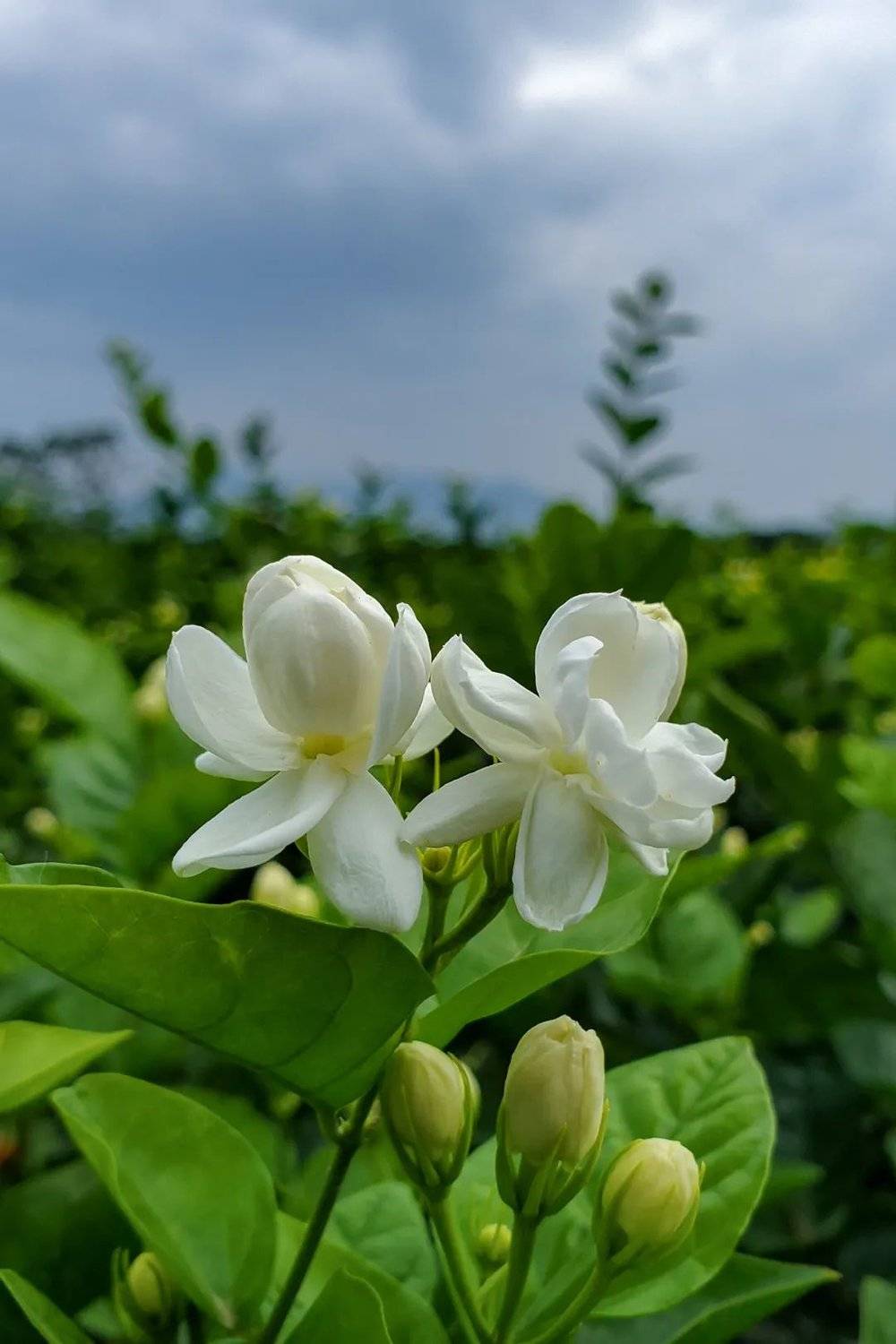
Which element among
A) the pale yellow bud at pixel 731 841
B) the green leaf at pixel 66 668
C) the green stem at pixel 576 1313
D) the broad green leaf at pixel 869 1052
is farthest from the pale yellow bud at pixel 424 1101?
the green leaf at pixel 66 668

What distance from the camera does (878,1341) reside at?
2.83 ft

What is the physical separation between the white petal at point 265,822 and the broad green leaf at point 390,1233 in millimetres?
336

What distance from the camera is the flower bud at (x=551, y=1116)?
1.97ft

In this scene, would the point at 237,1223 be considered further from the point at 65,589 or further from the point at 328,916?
the point at 65,589

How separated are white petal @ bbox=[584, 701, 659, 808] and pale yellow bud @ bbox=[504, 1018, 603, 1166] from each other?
14 cm

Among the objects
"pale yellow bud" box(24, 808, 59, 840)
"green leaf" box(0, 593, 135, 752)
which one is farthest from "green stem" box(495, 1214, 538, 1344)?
"pale yellow bud" box(24, 808, 59, 840)

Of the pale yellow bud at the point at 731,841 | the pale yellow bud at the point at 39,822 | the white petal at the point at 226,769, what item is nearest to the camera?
the white petal at the point at 226,769

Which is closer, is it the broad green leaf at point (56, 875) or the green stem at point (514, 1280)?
the broad green leaf at point (56, 875)

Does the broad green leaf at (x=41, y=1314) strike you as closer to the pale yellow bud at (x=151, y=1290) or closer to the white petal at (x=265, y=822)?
the pale yellow bud at (x=151, y=1290)

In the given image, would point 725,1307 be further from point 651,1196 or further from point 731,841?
point 731,841

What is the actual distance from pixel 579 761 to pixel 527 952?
175mm

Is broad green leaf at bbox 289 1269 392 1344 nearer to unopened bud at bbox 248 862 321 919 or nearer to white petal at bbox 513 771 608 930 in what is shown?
white petal at bbox 513 771 608 930

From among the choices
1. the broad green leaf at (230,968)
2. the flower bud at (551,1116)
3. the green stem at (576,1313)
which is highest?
the broad green leaf at (230,968)

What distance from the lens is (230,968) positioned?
0.51 metres
